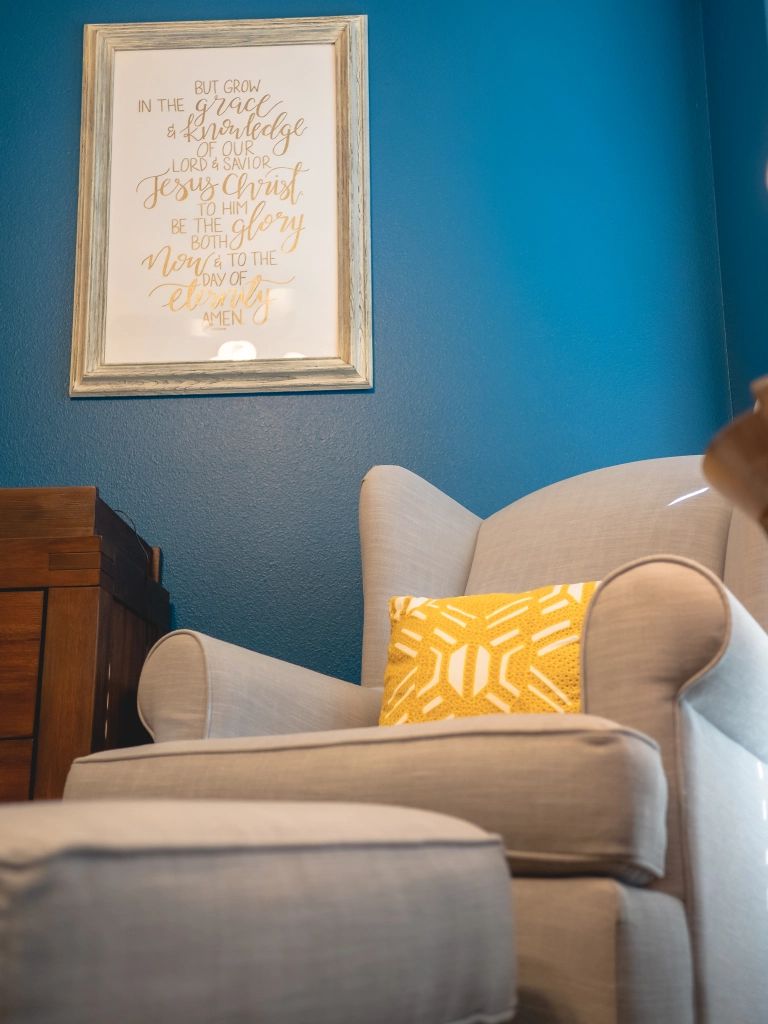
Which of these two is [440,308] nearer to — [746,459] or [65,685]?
[65,685]

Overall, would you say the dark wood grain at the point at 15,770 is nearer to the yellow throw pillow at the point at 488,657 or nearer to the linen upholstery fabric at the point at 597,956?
the yellow throw pillow at the point at 488,657

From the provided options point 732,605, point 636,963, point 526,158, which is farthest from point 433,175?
point 636,963

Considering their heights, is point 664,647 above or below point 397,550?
below

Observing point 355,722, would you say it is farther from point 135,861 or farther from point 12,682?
point 135,861

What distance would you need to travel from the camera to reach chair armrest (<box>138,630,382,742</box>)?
52.5 inches

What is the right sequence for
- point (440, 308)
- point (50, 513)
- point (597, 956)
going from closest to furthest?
point (597, 956) → point (50, 513) → point (440, 308)

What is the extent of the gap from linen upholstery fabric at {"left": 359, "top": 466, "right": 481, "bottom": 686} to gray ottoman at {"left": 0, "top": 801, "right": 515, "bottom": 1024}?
108 cm

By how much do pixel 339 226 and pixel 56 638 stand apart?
122 centimetres

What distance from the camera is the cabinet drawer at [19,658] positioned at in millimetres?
1607

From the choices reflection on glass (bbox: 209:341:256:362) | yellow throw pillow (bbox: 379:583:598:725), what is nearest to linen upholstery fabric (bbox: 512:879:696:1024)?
yellow throw pillow (bbox: 379:583:598:725)

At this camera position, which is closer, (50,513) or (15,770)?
(15,770)

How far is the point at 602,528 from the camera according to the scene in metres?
1.78

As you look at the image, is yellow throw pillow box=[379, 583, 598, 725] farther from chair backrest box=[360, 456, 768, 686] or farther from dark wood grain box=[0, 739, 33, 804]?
dark wood grain box=[0, 739, 33, 804]

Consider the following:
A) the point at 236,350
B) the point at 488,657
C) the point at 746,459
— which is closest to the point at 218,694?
the point at 488,657
